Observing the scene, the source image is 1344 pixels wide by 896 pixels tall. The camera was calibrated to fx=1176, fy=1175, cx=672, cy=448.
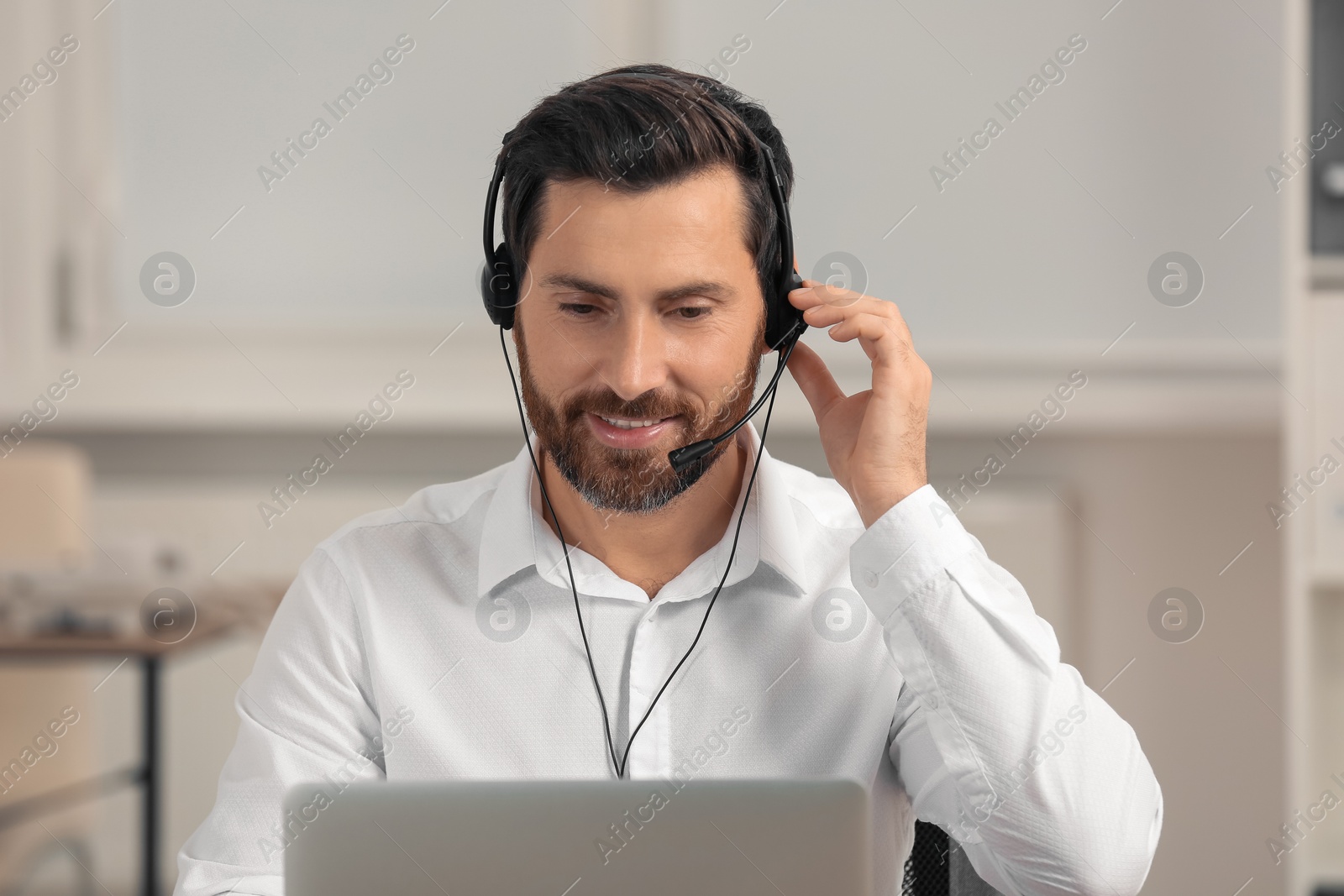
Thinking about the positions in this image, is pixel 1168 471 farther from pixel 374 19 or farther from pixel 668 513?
pixel 374 19

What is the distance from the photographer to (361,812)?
69 centimetres

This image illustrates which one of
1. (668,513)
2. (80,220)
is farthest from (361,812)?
(80,220)

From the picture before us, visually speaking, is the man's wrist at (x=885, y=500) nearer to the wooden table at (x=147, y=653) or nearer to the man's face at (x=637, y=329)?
the man's face at (x=637, y=329)

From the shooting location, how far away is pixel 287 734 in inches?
43.8

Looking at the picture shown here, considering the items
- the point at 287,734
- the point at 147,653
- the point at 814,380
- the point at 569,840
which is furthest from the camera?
the point at 147,653

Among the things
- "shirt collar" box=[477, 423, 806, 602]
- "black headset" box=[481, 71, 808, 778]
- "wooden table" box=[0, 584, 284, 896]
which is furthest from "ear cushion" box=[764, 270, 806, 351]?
"wooden table" box=[0, 584, 284, 896]

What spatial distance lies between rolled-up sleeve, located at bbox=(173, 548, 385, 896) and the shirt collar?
0.15 metres

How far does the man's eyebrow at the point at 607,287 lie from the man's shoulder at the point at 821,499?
0.77ft

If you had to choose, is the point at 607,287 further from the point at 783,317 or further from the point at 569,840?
the point at 569,840

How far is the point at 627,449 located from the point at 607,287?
0.53ft

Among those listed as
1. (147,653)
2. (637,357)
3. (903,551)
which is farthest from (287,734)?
(147,653)

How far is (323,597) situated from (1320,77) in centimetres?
183

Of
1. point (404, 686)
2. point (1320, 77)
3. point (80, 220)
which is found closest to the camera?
point (404, 686)

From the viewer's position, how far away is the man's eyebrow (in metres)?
1.14
